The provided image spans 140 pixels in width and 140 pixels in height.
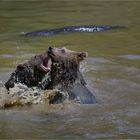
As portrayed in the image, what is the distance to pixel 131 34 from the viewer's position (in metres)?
15.3

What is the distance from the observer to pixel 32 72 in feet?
27.9

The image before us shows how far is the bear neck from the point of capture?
27.7 ft

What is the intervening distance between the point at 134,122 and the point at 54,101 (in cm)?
149

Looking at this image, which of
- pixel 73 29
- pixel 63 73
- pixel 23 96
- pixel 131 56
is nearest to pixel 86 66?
pixel 131 56

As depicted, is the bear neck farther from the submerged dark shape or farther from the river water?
the submerged dark shape

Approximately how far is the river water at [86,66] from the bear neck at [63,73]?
1.23 feet

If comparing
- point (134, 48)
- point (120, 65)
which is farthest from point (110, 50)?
point (120, 65)

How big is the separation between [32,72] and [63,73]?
0.46 metres

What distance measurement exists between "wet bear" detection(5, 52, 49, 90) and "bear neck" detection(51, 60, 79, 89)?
148 millimetres

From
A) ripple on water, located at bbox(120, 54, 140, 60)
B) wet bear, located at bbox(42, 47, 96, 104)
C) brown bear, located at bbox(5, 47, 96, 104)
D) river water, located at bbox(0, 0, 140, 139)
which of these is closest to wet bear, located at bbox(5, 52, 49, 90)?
brown bear, located at bbox(5, 47, 96, 104)

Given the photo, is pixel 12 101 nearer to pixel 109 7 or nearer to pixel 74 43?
pixel 74 43

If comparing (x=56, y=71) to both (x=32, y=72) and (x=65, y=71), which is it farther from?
(x=32, y=72)

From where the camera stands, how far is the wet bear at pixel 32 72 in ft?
27.8

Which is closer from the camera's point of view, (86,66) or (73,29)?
(86,66)
